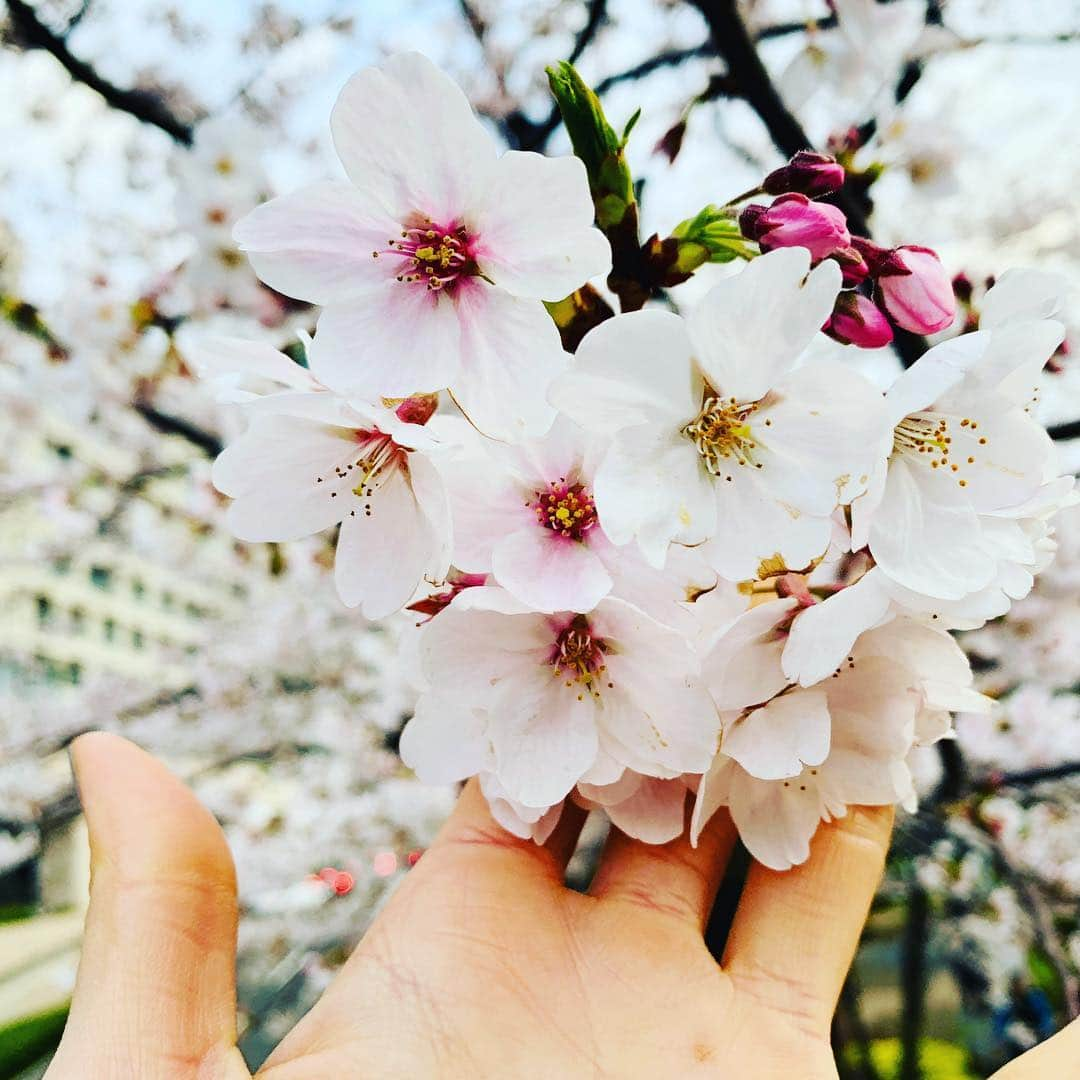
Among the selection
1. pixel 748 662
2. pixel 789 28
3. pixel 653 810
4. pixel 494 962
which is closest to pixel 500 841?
pixel 494 962

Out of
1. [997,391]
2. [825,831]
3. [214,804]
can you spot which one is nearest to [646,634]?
[997,391]

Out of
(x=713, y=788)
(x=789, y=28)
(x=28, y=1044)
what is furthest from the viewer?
(x=789, y=28)

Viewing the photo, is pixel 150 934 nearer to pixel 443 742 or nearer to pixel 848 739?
pixel 443 742

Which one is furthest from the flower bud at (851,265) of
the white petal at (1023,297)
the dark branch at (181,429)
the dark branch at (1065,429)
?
the dark branch at (181,429)

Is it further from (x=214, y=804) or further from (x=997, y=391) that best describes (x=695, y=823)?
(x=214, y=804)

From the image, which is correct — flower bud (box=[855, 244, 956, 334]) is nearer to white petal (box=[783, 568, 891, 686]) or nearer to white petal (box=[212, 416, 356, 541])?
white petal (box=[783, 568, 891, 686])

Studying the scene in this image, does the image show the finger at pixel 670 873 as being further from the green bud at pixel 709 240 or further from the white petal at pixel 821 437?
the green bud at pixel 709 240
